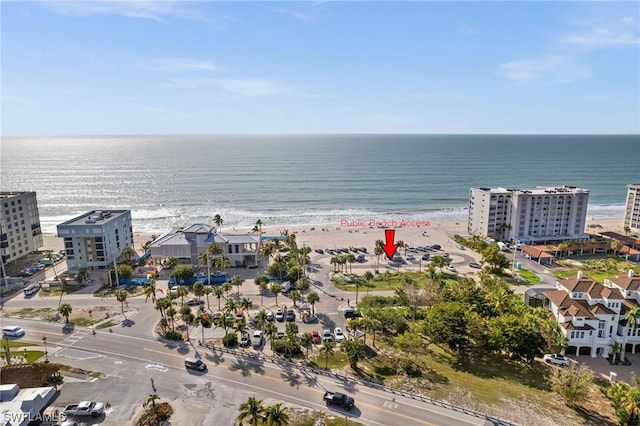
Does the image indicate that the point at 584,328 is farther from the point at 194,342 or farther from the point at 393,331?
the point at 194,342

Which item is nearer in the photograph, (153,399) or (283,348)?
(153,399)

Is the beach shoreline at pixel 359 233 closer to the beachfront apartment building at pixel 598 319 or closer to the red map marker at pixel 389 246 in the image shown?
the red map marker at pixel 389 246

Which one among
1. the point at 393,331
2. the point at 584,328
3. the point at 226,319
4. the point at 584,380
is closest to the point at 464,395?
the point at 584,380

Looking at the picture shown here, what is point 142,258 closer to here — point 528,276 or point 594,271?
point 528,276

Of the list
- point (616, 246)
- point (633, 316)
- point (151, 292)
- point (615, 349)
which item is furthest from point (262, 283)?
point (616, 246)

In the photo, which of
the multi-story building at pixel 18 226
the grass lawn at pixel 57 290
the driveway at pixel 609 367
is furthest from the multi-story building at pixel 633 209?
the multi-story building at pixel 18 226
